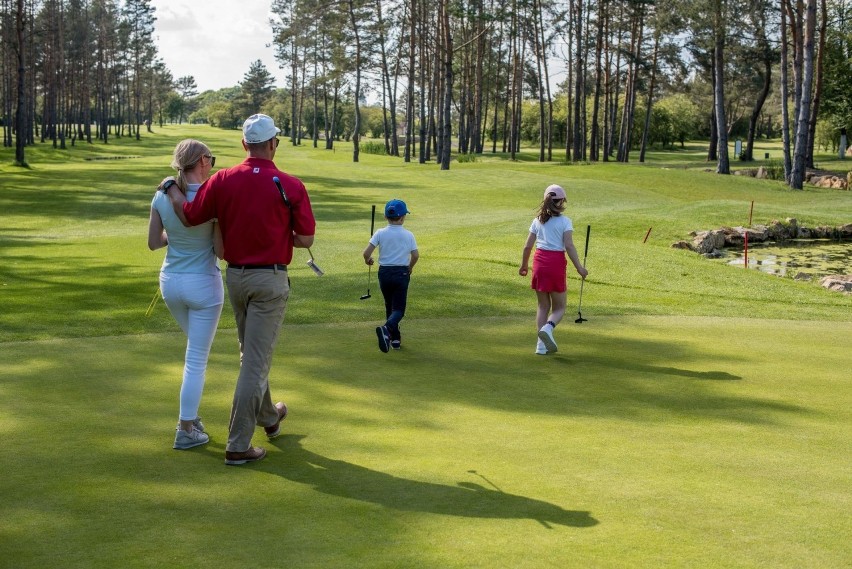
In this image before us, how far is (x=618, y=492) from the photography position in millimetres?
5754

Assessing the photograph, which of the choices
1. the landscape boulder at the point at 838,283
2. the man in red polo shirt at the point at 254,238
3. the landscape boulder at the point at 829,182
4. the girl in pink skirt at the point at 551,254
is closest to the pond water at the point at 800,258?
the landscape boulder at the point at 838,283

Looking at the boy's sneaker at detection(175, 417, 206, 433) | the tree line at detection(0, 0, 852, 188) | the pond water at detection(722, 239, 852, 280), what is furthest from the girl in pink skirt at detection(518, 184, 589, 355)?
the tree line at detection(0, 0, 852, 188)

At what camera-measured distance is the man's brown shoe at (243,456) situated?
20.6 ft

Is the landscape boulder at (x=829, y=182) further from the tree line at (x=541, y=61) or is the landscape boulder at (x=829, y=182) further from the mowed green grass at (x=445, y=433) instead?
the mowed green grass at (x=445, y=433)

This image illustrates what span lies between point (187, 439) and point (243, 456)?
22.0 inches

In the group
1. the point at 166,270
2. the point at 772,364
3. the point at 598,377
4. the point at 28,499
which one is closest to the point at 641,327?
the point at 772,364

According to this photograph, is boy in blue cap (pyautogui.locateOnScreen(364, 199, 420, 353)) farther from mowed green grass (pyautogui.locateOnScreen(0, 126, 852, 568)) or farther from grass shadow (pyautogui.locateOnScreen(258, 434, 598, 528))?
grass shadow (pyautogui.locateOnScreen(258, 434, 598, 528))

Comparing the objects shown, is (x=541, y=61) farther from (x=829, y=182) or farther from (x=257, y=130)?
(x=257, y=130)

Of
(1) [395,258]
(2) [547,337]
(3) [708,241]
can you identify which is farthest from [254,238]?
(3) [708,241]

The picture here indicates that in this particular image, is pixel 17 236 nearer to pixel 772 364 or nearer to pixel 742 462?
pixel 772 364

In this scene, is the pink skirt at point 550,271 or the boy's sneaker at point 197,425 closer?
the boy's sneaker at point 197,425

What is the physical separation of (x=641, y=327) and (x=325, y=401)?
616 cm

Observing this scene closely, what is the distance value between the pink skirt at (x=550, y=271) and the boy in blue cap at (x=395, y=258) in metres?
1.47

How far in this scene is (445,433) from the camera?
7.22m
